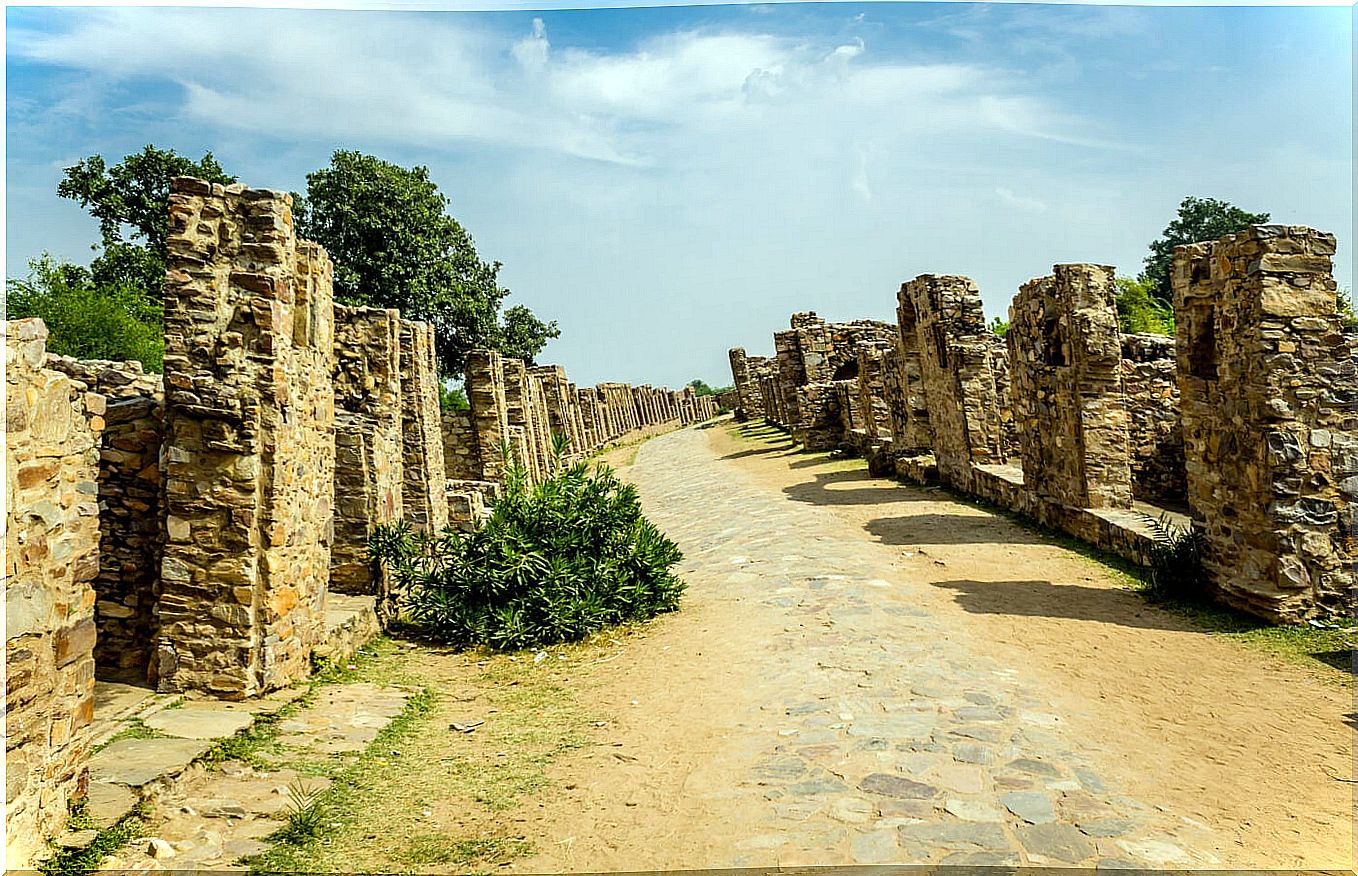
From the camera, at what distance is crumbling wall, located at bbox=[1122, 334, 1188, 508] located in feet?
45.1

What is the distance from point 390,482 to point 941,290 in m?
10.4

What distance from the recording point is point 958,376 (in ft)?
50.4

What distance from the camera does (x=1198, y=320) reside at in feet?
27.1

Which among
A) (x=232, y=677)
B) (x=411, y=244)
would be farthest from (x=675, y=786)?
(x=411, y=244)

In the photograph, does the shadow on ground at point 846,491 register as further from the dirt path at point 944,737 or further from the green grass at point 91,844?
the green grass at point 91,844

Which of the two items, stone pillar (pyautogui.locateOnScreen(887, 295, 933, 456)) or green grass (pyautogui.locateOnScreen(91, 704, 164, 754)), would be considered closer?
green grass (pyautogui.locateOnScreen(91, 704, 164, 754))

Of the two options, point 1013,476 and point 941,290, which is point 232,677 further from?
point 941,290

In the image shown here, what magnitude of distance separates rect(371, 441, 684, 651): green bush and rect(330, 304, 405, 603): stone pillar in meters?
0.25

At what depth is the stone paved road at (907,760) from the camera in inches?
152

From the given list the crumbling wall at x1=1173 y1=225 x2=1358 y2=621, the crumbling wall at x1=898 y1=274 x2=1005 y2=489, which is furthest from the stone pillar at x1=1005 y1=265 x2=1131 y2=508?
the crumbling wall at x1=1173 y1=225 x2=1358 y2=621

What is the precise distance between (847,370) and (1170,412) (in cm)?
1308

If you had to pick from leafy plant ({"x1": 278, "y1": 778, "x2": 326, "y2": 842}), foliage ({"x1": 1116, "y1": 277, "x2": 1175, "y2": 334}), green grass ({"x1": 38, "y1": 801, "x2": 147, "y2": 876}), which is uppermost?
foliage ({"x1": 1116, "y1": 277, "x2": 1175, "y2": 334})

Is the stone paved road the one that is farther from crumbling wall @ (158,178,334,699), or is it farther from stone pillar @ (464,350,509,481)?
stone pillar @ (464,350,509,481)

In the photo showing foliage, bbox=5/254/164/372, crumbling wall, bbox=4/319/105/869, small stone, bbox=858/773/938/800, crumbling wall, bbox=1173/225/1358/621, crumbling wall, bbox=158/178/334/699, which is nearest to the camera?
crumbling wall, bbox=4/319/105/869
